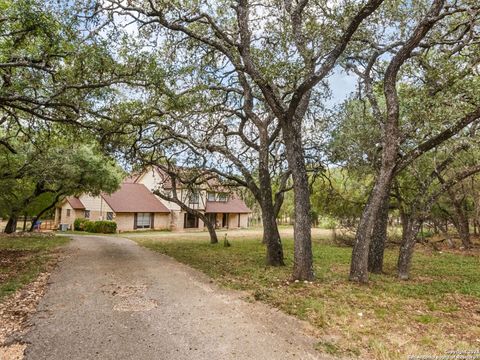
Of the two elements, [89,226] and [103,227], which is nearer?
[103,227]

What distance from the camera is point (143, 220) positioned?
36.8 meters

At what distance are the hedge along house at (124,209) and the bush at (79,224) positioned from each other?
120 centimetres

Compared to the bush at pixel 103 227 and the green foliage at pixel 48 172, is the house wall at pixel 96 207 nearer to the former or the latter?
the bush at pixel 103 227

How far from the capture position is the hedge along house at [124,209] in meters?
34.8

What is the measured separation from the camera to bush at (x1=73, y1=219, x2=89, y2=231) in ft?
113

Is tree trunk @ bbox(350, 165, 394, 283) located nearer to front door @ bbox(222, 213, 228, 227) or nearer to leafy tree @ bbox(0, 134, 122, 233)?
leafy tree @ bbox(0, 134, 122, 233)

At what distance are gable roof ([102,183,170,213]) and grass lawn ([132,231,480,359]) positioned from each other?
24.8 metres

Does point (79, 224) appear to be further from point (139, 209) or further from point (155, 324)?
point (155, 324)

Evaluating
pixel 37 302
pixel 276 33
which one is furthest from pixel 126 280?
pixel 276 33

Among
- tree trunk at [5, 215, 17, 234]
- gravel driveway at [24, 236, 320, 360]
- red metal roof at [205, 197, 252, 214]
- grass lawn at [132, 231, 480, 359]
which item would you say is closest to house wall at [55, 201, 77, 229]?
tree trunk at [5, 215, 17, 234]

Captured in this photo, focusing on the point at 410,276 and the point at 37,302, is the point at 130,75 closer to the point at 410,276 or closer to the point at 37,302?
the point at 37,302

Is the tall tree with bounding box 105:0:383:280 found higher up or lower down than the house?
higher up

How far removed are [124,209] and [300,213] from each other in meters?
28.8

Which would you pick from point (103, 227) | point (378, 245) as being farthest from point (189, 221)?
A: point (378, 245)
